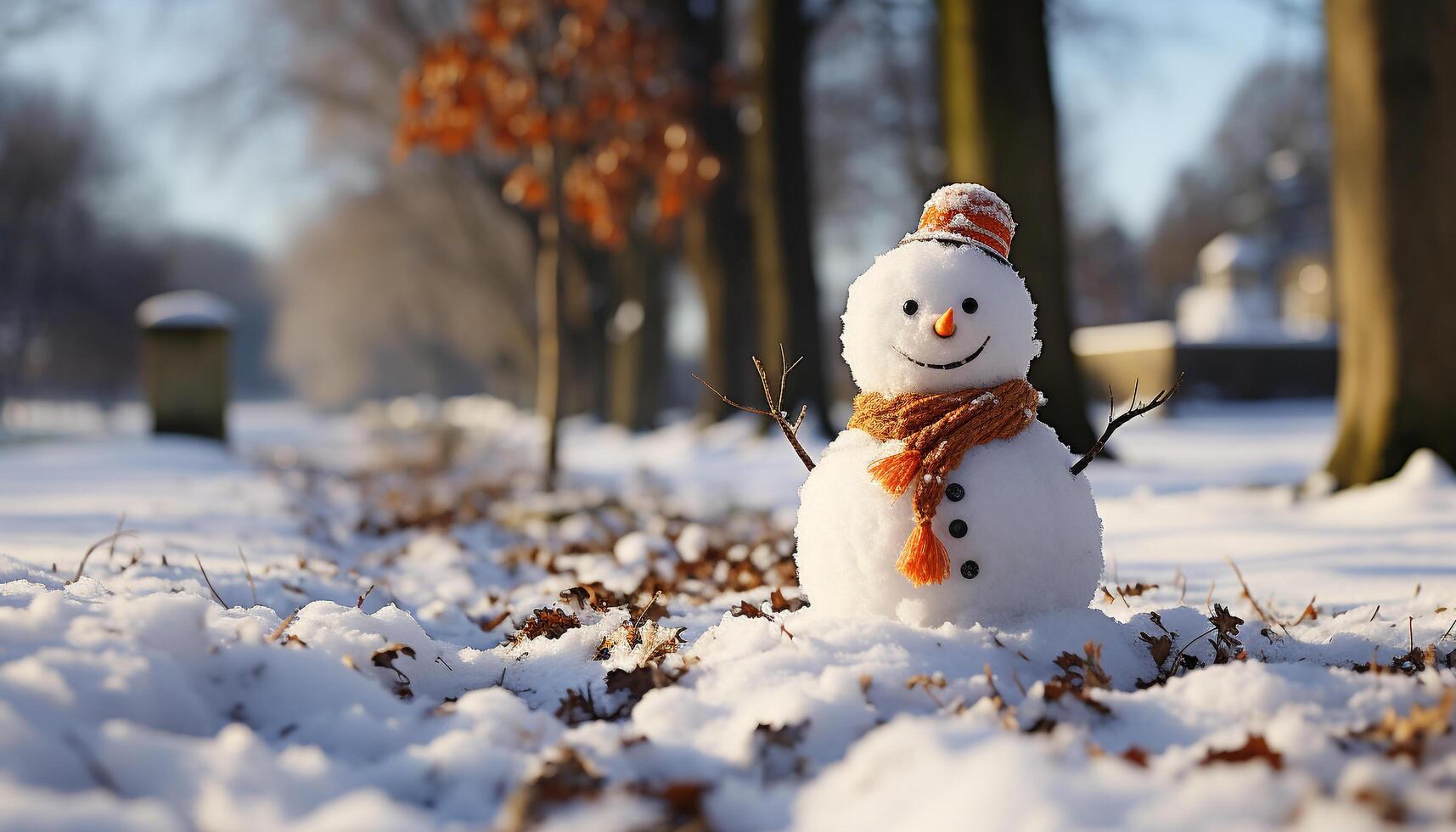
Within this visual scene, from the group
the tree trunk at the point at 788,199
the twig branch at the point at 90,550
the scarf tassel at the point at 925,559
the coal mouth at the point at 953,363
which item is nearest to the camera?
the scarf tassel at the point at 925,559

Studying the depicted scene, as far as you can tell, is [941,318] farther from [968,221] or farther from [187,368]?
[187,368]

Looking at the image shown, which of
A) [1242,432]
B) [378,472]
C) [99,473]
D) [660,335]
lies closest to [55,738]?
[99,473]

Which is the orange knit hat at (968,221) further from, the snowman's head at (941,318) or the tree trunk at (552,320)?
the tree trunk at (552,320)

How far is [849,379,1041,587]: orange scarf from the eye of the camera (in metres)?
2.36

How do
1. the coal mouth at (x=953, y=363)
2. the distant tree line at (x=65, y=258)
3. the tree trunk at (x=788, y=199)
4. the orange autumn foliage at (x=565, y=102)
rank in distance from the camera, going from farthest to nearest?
1. the distant tree line at (x=65, y=258)
2. the tree trunk at (x=788, y=199)
3. the orange autumn foliage at (x=565, y=102)
4. the coal mouth at (x=953, y=363)

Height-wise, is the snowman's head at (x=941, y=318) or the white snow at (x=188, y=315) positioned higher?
the white snow at (x=188, y=315)

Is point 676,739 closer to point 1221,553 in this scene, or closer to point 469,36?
point 1221,553

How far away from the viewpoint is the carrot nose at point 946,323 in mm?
2377

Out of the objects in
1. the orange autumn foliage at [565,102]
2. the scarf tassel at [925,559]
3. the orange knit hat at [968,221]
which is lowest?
the scarf tassel at [925,559]

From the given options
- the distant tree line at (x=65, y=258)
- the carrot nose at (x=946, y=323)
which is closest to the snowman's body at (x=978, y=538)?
the carrot nose at (x=946, y=323)

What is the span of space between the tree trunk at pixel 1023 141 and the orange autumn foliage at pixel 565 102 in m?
2.13

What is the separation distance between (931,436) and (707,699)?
851mm

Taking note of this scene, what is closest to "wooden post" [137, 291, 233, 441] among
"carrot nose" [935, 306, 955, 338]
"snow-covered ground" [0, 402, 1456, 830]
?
"snow-covered ground" [0, 402, 1456, 830]

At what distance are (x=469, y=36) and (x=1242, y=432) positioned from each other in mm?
9921
